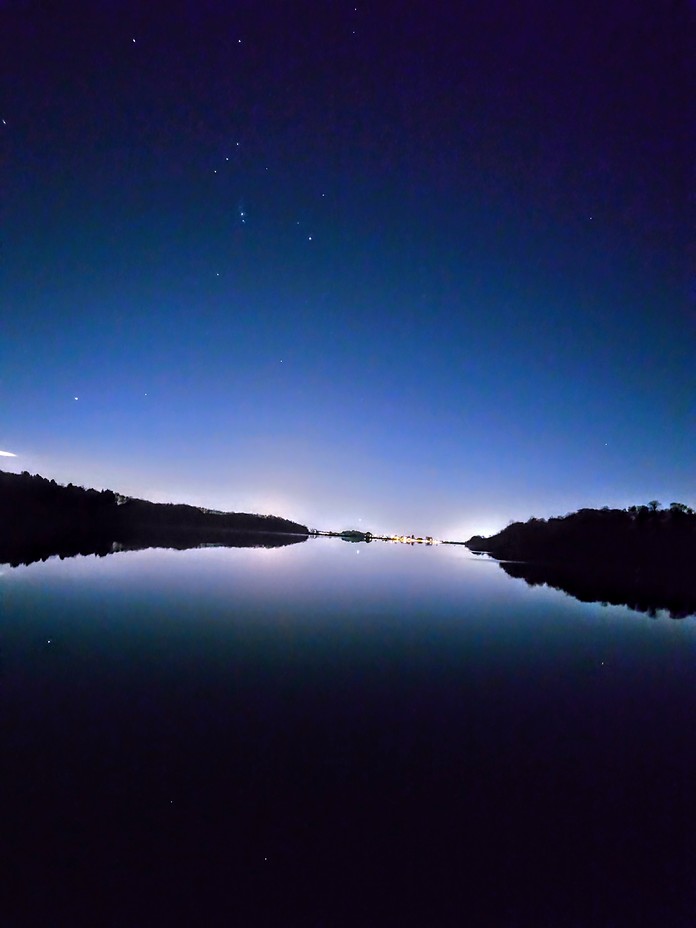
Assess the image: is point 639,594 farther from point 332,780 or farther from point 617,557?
point 617,557

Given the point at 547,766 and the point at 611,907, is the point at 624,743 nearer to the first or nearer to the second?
the point at 547,766

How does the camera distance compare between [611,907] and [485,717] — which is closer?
[611,907]

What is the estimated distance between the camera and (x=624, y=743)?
9.06m

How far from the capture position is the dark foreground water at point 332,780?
4668 millimetres

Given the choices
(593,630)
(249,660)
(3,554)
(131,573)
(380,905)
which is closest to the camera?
(380,905)

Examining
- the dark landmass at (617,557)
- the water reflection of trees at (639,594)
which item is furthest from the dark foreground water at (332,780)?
the dark landmass at (617,557)

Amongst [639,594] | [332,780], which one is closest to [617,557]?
[639,594]

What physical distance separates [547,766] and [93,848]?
22.9 feet

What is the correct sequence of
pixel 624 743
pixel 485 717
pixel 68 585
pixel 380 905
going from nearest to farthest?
pixel 380 905 < pixel 624 743 < pixel 485 717 < pixel 68 585

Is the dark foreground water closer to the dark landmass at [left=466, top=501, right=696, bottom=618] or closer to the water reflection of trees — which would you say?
the water reflection of trees

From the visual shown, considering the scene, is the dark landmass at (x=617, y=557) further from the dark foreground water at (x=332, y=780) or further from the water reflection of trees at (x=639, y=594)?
the dark foreground water at (x=332, y=780)

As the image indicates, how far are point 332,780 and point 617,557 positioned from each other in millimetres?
84061

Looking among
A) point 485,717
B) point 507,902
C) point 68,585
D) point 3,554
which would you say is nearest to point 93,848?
point 507,902

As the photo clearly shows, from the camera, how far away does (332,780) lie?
267 inches
